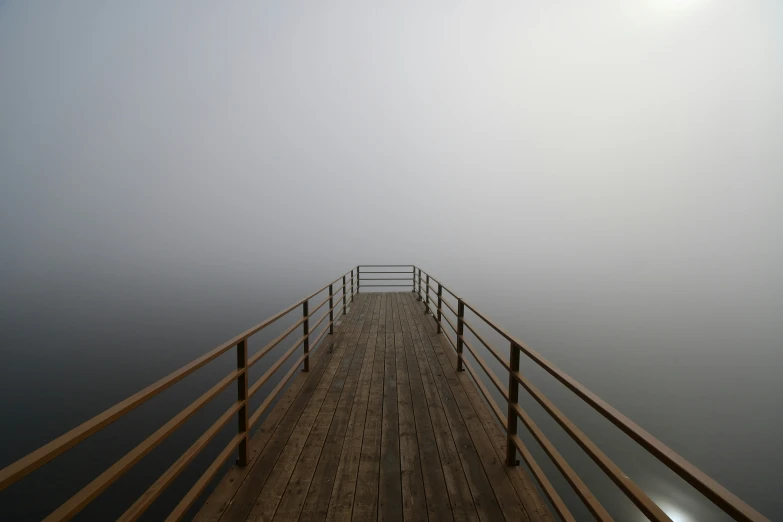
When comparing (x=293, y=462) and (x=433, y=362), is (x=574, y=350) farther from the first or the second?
(x=293, y=462)

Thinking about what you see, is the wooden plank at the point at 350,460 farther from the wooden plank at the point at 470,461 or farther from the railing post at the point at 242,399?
the wooden plank at the point at 470,461

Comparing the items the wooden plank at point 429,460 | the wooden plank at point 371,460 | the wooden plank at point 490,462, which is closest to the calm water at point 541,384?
the wooden plank at point 490,462

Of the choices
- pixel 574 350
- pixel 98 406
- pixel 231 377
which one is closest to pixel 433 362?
pixel 231 377

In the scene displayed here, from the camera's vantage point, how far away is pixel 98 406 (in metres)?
18.1

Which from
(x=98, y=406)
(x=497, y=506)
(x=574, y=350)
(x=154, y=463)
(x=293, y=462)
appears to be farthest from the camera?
(x=574, y=350)

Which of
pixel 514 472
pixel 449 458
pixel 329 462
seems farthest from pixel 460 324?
pixel 329 462

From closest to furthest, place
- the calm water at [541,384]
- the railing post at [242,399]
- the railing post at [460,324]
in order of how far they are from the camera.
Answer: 1. the railing post at [242,399]
2. the railing post at [460,324]
3. the calm water at [541,384]

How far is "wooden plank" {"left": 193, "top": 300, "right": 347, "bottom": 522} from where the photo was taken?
2.07 metres

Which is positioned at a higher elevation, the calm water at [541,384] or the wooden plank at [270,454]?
the wooden plank at [270,454]

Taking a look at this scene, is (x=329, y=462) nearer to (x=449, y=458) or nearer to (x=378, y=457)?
(x=378, y=457)

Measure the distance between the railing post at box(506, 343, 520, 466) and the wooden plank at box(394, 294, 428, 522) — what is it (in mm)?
716

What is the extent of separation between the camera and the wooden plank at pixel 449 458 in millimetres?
2090

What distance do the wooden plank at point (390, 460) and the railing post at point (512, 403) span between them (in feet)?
2.88

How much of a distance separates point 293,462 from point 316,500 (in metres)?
0.49
